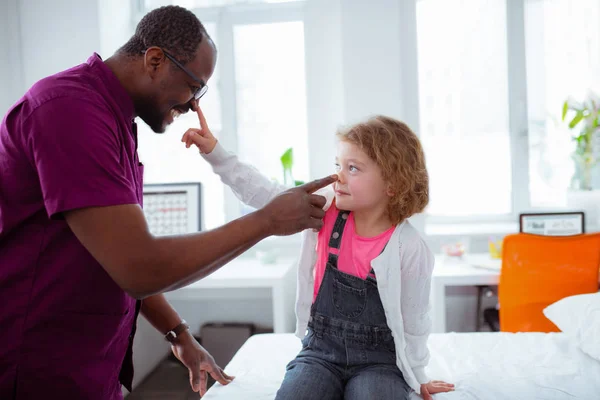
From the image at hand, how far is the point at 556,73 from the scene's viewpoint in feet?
10.4

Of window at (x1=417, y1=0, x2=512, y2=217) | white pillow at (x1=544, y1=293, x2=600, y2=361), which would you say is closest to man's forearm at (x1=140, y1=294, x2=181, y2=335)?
white pillow at (x1=544, y1=293, x2=600, y2=361)

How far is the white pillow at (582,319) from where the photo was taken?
1.61 meters

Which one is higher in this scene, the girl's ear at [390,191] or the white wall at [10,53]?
the white wall at [10,53]

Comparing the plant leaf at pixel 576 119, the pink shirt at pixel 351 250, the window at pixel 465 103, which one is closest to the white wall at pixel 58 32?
the window at pixel 465 103

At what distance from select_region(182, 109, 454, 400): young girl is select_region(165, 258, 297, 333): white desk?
895mm

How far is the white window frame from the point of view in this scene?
10.6ft

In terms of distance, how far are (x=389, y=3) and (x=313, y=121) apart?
0.87 metres

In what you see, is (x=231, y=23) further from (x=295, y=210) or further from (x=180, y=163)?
(x=295, y=210)

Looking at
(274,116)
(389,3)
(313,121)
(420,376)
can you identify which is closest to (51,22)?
(274,116)

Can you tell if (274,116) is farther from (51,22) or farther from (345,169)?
(345,169)

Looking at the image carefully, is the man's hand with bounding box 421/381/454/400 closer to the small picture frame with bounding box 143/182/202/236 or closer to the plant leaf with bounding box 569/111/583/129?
the small picture frame with bounding box 143/182/202/236

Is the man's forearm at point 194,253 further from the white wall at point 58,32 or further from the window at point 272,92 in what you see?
the white wall at point 58,32

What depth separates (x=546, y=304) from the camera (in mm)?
2221

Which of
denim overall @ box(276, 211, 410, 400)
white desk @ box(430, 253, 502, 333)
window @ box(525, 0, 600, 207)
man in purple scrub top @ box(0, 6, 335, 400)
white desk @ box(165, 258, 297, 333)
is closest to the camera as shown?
man in purple scrub top @ box(0, 6, 335, 400)
